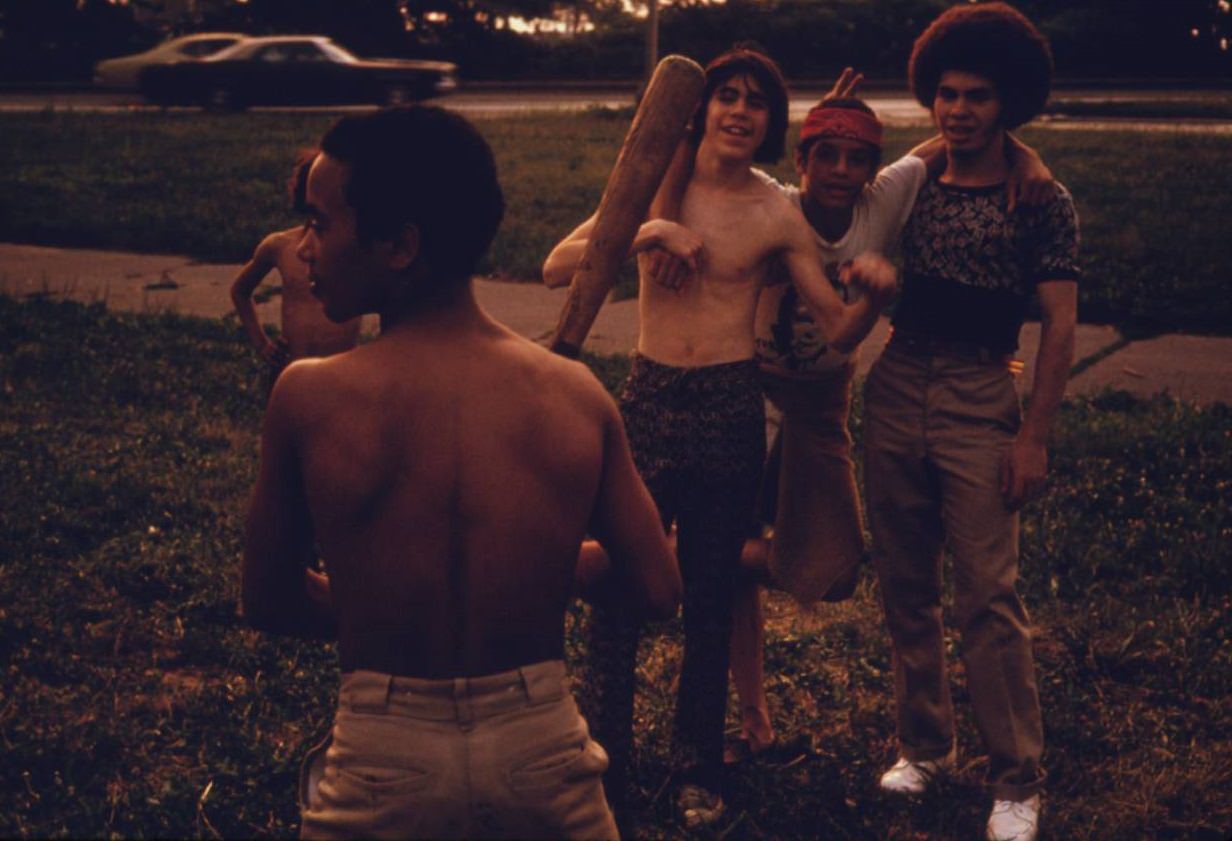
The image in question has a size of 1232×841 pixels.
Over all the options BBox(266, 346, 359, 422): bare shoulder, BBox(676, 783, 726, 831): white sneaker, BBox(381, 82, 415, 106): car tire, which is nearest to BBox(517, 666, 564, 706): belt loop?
BBox(266, 346, 359, 422): bare shoulder

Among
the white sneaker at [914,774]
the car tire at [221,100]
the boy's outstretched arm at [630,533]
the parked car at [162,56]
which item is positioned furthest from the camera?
the parked car at [162,56]

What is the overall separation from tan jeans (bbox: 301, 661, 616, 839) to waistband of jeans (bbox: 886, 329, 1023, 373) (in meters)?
1.69

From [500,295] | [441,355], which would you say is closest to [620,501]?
[441,355]

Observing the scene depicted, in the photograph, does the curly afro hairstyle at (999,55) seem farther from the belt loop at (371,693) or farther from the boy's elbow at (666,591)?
the belt loop at (371,693)

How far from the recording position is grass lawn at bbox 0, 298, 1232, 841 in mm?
3422

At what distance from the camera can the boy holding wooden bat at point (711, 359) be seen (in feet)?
10.4

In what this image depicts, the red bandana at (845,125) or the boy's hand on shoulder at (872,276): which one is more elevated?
the red bandana at (845,125)

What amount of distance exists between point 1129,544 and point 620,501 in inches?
138

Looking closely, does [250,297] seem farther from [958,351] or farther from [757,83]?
[958,351]

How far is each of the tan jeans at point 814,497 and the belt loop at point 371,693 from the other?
5.60ft

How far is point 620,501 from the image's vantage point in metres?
1.99

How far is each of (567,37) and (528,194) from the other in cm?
2407

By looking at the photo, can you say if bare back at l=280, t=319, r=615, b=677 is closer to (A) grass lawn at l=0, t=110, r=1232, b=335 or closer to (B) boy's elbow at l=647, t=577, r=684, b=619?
(B) boy's elbow at l=647, t=577, r=684, b=619

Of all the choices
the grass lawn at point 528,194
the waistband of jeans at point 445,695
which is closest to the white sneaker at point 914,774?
the waistband of jeans at point 445,695
